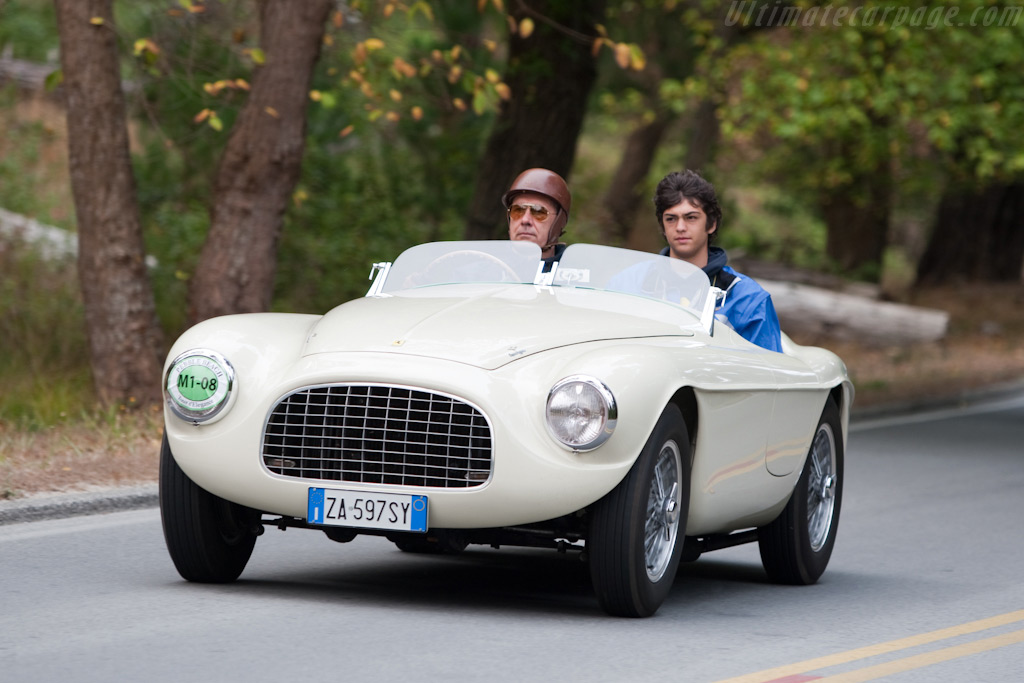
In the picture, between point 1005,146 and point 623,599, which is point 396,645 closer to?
point 623,599

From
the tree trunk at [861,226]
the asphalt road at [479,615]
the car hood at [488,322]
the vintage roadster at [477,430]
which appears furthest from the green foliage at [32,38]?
the vintage roadster at [477,430]

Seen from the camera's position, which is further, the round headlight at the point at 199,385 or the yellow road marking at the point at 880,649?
the round headlight at the point at 199,385

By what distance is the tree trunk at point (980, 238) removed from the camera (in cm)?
2814

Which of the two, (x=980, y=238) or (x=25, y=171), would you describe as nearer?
(x=25, y=171)

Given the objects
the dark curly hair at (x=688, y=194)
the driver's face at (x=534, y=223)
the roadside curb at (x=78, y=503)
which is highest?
the dark curly hair at (x=688, y=194)

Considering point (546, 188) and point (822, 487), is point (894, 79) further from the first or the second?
point (546, 188)

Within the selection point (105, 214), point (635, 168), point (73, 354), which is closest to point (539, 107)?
point (73, 354)

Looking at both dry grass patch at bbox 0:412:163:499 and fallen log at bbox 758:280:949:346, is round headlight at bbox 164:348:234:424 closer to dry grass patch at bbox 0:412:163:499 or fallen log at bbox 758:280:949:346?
dry grass patch at bbox 0:412:163:499

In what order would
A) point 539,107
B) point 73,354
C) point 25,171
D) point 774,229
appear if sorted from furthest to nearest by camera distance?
point 774,229
point 25,171
point 539,107
point 73,354

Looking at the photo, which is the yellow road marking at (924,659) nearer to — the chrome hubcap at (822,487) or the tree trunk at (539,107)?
the chrome hubcap at (822,487)

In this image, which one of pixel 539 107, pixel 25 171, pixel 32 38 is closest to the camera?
pixel 539 107

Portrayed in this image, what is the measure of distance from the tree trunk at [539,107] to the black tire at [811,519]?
884 cm

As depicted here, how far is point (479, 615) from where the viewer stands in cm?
616

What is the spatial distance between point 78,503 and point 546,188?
298 cm
